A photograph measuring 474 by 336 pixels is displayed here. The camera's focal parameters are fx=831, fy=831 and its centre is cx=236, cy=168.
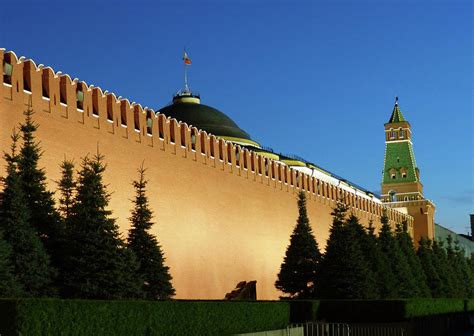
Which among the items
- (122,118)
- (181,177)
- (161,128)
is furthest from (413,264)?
(122,118)

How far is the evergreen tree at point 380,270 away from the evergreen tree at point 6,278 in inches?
603

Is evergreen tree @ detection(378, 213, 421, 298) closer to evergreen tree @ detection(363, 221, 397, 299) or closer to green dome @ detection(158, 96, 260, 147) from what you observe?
evergreen tree @ detection(363, 221, 397, 299)

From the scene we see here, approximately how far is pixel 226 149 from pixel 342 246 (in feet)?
21.0

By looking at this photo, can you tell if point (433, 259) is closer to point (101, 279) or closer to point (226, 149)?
point (226, 149)

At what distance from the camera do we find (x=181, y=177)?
2569 centimetres

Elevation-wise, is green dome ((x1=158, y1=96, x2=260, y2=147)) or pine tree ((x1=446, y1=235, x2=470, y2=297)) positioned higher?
green dome ((x1=158, y1=96, x2=260, y2=147))

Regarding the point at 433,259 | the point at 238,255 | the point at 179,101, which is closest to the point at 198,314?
the point at 238,255

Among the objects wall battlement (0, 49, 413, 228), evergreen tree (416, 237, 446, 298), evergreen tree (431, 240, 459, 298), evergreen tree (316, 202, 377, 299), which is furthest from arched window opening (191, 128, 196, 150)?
evergreen tree (431, 240, 459, 298)

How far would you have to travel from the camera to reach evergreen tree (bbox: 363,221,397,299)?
27.2 meters

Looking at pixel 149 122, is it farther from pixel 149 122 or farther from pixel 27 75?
pixel 27 75

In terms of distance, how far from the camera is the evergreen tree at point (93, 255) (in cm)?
1557

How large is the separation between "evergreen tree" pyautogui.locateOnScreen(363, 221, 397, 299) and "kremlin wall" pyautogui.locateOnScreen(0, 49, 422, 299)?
14.4ft

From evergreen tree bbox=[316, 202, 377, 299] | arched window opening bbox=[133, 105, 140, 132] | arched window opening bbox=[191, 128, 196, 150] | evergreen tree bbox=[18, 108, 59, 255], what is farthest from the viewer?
arched window opening bbox=[191, 128, 196, 150]

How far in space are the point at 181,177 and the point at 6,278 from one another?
40.6ft
